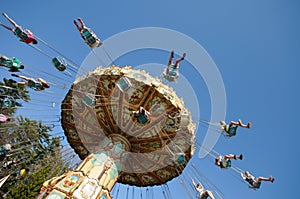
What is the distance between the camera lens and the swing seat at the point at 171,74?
10.3 m

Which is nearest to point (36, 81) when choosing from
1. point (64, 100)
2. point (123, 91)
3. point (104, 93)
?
point (64, 100)

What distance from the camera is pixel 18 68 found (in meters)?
10.3

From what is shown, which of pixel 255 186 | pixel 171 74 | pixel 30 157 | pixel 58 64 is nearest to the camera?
pixel 171 74

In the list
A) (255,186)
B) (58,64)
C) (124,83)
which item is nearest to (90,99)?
(124,83)

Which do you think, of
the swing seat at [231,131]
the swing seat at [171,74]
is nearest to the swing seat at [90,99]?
the swing seat at [171,74]

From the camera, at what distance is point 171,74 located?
10.4 meters

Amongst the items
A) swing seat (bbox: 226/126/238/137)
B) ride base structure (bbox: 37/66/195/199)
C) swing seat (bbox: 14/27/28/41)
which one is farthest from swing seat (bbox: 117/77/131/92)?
swing seat (bbox: 226/126/238/137)

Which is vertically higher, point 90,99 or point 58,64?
point 58,64

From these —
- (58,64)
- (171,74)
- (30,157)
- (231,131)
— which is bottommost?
(30,157)

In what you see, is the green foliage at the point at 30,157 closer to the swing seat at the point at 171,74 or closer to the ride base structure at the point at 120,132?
the ride base structure at the point at 120,132

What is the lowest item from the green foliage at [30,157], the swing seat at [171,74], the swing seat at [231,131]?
the green foliage at [30,157]

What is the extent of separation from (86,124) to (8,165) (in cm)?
492

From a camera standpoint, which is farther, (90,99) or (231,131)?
(231,131)

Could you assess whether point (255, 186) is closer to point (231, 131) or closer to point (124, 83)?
point (231, 131)
